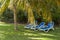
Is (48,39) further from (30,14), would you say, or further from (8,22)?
(8,22)

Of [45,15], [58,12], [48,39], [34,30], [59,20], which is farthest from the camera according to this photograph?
[59,20]

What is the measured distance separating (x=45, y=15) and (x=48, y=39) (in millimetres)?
5723

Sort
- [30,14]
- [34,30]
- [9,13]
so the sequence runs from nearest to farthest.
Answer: [30,14], [34,30], [9,13]

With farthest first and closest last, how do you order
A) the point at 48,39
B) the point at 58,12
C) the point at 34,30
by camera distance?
the point at 58,12, the point at 34,30, the point at 48,39

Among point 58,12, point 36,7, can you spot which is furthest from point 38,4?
point 58,12

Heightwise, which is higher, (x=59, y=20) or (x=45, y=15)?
(x=45, y=15)

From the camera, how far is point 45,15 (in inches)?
306

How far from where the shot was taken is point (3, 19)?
23938 mm

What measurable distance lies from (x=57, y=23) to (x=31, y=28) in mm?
4570

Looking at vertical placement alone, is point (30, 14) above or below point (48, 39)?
above

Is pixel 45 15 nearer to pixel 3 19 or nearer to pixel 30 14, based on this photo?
pixel 30 14

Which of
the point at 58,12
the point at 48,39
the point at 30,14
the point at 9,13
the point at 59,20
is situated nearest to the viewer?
the point at 30,14

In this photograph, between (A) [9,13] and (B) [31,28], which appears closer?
(B) [31,28]

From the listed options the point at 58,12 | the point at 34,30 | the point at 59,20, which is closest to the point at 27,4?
the point at 34,30
